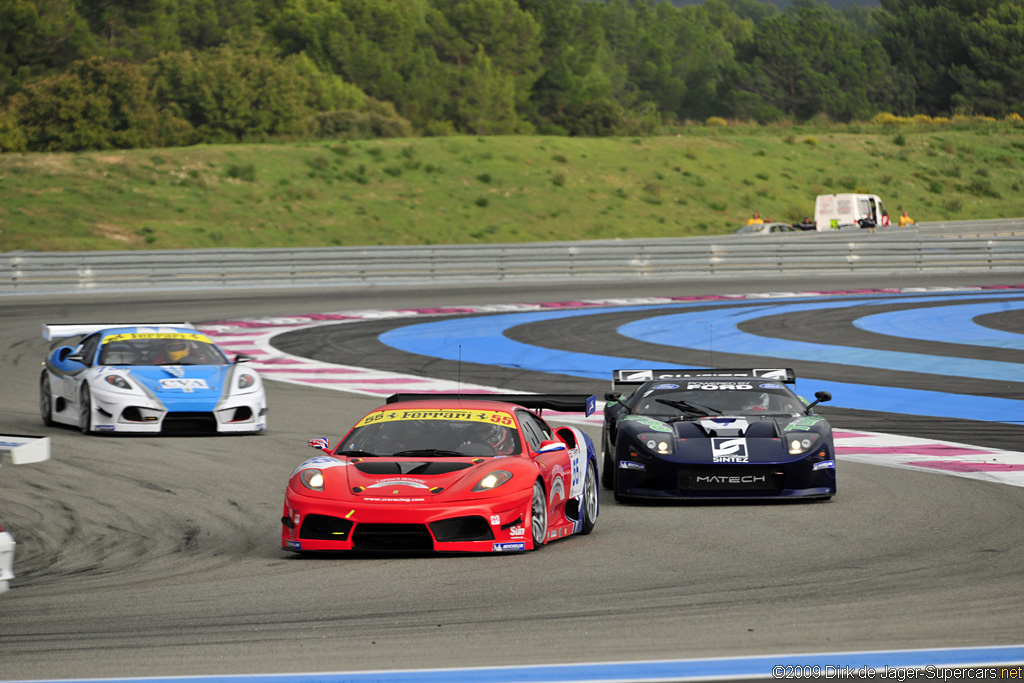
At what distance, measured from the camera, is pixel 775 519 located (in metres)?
9.88

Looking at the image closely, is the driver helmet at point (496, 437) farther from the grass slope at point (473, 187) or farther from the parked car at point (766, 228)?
the grass slope at point (473, 187)

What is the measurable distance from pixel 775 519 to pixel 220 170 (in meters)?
57.1

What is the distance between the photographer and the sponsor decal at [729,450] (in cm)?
1054

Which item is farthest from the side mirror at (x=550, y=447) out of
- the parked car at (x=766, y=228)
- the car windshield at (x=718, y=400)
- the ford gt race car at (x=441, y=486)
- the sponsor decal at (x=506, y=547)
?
the parked car at (x=766, y=228)

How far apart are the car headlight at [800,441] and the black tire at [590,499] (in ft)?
5.58

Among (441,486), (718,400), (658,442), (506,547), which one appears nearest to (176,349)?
(718,400)

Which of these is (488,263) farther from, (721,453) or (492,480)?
(492,480)

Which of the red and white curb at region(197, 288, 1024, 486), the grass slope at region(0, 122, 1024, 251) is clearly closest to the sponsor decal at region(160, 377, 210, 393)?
the red and white curb at region(197, 288, 1024, 486)

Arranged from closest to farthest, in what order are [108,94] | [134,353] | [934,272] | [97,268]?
[134,353] → [97,268] → [934,272] → [108,94]

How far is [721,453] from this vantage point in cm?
1059

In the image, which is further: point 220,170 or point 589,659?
point 220,170

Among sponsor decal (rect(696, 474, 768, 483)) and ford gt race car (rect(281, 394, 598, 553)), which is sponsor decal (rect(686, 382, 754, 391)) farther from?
ford gt race car (rect(281, 394, 598, 553))

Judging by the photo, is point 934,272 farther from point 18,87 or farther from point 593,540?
point 18,87

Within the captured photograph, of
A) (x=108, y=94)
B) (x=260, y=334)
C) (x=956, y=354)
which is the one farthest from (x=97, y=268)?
(x=108, y=94)
